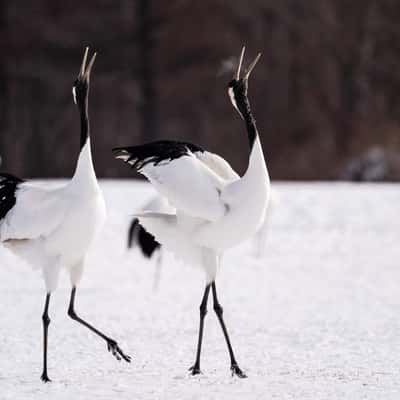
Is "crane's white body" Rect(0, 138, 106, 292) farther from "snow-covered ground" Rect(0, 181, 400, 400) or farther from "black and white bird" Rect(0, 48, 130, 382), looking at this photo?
"snow-covered ground" Rect(0, 181, 400, 400)

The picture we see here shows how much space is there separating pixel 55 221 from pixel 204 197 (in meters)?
0.80

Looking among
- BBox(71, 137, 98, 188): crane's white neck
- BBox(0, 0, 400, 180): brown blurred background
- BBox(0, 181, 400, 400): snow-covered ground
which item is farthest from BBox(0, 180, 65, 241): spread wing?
BBox(0, 0, 400, 180): brown blurred background

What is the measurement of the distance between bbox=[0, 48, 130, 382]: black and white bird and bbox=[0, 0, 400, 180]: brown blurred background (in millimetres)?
20345

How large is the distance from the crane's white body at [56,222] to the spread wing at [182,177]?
30cm

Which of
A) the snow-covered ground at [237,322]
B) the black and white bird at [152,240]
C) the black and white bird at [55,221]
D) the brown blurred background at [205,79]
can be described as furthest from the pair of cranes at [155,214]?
the brown blurred background at [205,79]

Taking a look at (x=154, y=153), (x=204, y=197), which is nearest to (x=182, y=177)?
(x=204, y=197)

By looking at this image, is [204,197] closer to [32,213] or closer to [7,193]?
[32,213]

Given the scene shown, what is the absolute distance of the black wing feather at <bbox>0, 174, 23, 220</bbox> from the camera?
5.32 meters

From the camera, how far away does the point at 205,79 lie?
89.2 feet

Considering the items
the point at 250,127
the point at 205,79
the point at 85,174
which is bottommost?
the point at 85,174

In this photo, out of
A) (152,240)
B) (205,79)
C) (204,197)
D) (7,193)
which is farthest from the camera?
(205,79)

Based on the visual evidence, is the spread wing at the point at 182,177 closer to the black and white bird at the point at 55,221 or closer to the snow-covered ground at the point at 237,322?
the black and white bird at the point at 55,221

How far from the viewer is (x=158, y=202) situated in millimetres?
9039

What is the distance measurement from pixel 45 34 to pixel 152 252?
18085 mm
